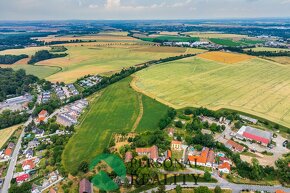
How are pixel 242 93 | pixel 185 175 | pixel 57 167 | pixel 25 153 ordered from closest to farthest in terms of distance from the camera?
pixel 185 175 → pixel 57 167 → pixel 25 153 → pixel 242 93

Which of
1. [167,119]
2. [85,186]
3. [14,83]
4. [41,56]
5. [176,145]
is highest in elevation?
[41,56]

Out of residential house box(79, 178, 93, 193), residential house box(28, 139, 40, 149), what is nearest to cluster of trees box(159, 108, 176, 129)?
residential house box(79, 178, 93, 193)

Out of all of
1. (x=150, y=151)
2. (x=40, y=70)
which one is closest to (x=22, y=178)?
(x=150, y=151)

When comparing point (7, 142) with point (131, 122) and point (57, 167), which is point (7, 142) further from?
point (131, 122)

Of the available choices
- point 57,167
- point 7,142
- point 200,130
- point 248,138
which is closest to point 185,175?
point 200,130

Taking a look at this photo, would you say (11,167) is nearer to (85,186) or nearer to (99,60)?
(85,186)

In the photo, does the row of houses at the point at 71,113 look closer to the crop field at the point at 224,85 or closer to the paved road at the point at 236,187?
the crop field at the point at 224,85

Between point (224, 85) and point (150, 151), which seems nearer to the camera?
point (150, 151)
